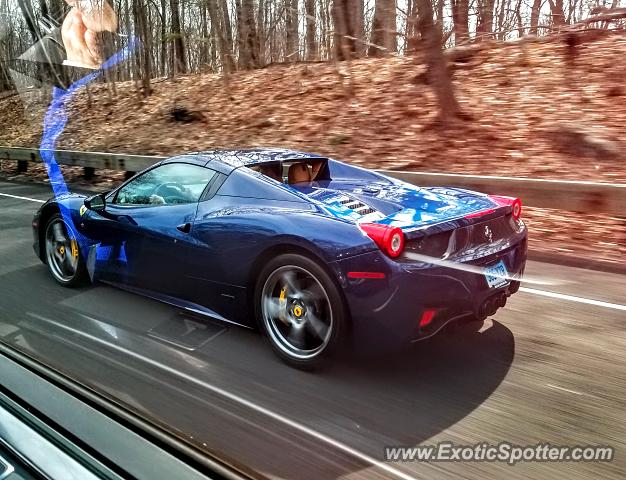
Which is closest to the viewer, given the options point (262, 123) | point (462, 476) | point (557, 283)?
point (462, 476)

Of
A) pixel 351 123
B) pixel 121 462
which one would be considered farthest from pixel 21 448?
pixel 351 123

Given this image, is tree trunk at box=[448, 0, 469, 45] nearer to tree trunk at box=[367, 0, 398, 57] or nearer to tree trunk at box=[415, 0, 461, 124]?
tree trunk at box=[367, 0, 398, 57]

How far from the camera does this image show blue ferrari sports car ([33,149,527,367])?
3.06m

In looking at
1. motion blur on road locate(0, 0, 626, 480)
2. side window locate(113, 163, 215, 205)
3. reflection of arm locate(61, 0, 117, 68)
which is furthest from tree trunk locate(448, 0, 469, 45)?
side window locate(113, 163, 215, 205)

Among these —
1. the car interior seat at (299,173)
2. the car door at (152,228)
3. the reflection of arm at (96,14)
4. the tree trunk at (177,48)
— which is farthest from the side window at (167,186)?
the tree trunk at (177,48)

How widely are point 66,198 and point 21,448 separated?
11.6 ft

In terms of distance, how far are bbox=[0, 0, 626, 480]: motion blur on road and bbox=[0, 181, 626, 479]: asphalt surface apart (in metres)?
0.01

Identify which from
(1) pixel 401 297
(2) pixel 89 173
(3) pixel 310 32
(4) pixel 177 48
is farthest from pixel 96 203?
(4) pixel 177 48

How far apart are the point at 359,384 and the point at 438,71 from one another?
8457mm

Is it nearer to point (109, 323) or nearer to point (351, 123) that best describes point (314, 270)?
point (109, 323)

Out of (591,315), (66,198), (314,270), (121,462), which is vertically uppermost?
(66,198)

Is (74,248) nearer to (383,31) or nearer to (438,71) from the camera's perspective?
(438,71)

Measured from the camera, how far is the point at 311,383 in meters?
3.25

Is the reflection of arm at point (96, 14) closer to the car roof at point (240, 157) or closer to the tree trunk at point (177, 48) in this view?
the tree trunk at point (177, 48)
